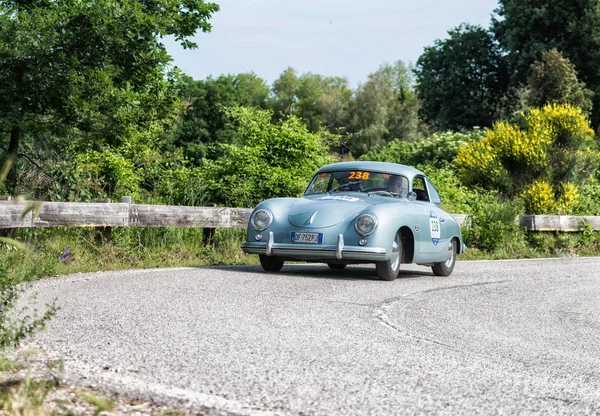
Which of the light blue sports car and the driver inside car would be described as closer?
the light blue sports car

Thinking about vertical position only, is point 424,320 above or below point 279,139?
below

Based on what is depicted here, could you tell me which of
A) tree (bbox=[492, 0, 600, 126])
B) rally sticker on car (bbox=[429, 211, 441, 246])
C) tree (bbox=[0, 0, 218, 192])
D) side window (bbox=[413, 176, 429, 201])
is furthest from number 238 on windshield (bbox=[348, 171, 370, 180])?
tree (bbox=[492, 0, 600, 126])

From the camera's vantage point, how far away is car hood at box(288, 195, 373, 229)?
10875mm

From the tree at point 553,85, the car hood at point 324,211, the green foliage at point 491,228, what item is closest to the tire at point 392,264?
the car hood at point 324,211

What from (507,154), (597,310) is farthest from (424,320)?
(507,154)

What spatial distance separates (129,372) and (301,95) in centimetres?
10561

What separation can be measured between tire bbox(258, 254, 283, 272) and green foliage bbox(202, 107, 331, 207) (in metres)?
5.12

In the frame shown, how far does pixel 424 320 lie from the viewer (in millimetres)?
7715

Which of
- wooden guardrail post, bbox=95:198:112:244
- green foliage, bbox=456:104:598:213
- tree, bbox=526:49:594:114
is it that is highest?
tree, bbox=526:49:594:114

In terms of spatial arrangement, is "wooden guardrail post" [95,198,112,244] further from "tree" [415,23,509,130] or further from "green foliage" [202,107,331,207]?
"tree" [415,23,509,130]

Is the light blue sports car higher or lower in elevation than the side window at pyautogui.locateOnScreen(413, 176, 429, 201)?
lower

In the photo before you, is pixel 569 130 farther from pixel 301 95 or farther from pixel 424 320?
pixel 301 95

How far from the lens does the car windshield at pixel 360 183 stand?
479 inches

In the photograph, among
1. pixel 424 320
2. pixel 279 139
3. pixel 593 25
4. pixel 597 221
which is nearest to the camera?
pixel 424 320
